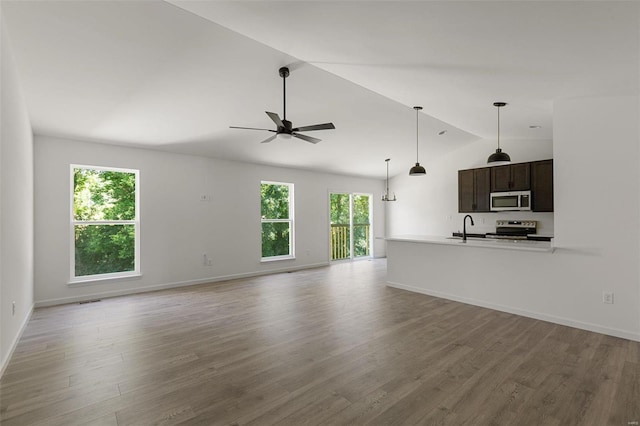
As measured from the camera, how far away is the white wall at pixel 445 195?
A: 6.46 meters

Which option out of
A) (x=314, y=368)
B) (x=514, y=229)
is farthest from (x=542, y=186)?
(x=314, y=368)

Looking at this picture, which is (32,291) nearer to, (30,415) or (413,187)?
(30,415)

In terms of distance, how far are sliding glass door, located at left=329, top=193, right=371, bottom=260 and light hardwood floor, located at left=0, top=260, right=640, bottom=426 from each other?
4260mm

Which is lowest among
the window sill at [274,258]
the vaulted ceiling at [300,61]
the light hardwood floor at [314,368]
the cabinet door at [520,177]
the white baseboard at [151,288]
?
the light hardwood floor at [314,368]

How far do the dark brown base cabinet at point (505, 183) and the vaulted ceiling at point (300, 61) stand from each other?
51.3 inches

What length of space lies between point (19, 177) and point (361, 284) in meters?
4.95

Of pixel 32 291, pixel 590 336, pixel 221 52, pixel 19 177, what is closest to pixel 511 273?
pixel 590 336

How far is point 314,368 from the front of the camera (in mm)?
2596

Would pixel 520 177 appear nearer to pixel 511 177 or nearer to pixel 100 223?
pixel 511 177

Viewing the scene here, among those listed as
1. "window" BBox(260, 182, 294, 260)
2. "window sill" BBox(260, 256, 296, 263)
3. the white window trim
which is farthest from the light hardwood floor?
"window" BBox(260, 182, 294, 260)

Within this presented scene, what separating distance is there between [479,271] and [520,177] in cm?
297

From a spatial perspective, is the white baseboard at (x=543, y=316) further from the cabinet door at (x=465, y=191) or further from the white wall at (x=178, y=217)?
the white wall at (x=178, y=217)

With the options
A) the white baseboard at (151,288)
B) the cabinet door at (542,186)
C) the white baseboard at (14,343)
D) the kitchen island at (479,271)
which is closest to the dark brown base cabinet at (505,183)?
the cabinet door at (542,186)

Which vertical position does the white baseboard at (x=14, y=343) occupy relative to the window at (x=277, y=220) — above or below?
below
